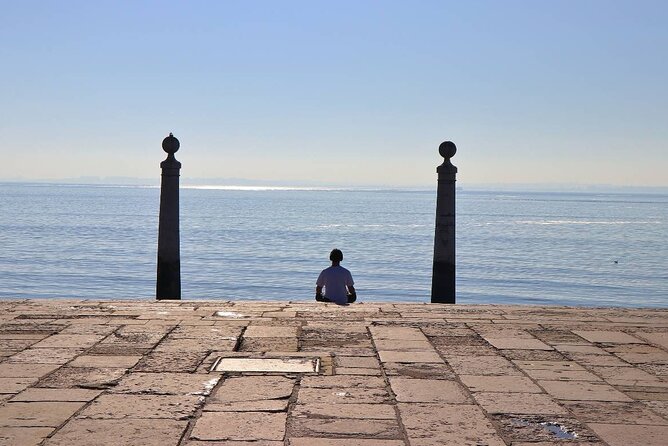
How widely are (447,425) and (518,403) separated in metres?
0.75

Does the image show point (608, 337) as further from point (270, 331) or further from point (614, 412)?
point (270, 331)

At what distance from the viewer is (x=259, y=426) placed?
4.89m

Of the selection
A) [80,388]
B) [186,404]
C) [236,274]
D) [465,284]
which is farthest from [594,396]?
[236,274]

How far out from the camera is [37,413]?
511 cm

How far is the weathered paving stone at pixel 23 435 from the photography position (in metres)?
4.55

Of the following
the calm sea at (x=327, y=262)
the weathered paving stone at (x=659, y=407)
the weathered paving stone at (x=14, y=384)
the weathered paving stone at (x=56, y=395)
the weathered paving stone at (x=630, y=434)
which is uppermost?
the weathered paving stone at (x=630, y=434)

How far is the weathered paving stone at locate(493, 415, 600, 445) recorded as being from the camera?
15.5 ft

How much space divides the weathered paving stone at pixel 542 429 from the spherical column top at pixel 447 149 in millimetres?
8357

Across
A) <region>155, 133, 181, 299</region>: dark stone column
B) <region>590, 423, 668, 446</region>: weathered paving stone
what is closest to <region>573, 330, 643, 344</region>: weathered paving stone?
<region>590, 423, 668, 446</region>: weathered paving stone

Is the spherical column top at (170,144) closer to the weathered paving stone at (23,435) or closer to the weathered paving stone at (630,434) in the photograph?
the weathered paving stone at (23,435)

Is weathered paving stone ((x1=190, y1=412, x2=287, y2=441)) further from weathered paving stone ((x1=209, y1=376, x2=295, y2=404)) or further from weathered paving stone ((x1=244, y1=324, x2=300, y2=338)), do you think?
weathered paving stone ((x1=244, y1=324, x2=300, y2=338))

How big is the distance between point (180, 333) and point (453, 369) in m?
2.74

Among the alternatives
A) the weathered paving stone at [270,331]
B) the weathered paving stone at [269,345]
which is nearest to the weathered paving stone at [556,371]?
the weathered paving stone at [269,345]

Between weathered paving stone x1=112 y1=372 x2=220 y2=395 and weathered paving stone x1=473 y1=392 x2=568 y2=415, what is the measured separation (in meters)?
1.80
